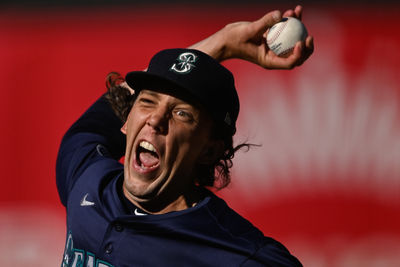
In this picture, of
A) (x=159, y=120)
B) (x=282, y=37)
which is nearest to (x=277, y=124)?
(x=282, y=37)

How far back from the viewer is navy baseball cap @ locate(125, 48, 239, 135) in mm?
2188

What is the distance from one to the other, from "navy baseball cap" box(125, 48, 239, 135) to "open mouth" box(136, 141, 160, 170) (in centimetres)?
26

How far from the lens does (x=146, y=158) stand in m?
2.35

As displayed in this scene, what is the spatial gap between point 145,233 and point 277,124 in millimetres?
3097

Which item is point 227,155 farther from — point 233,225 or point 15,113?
point 15,113

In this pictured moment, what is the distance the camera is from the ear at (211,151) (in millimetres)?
2449

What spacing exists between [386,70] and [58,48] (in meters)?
3.32

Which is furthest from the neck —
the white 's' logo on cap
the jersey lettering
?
the white 's' logo on cap

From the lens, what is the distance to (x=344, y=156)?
196 inches

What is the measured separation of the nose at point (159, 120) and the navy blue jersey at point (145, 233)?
339mm

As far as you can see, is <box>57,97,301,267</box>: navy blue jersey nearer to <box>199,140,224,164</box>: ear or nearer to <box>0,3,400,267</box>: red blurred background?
<box>199,140,224,164</box>: ear

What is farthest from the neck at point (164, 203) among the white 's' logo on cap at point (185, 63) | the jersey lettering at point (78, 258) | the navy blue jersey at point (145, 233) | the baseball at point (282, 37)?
the baseball at point (282, 37)

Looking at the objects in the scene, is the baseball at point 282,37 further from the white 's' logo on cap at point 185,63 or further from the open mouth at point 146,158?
the open mouth at point 146,158

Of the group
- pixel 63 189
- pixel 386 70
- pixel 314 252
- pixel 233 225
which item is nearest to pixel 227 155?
pixel 233 225
